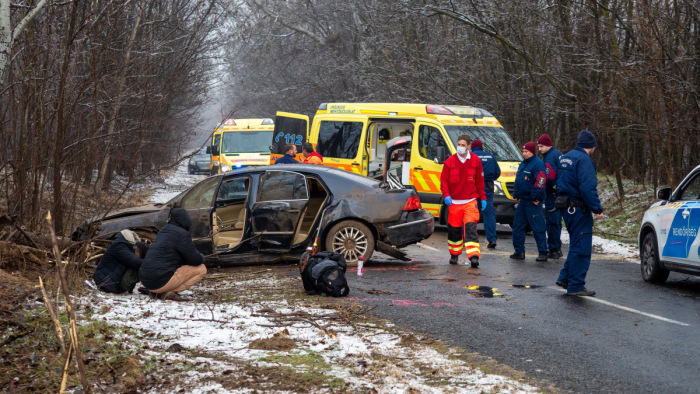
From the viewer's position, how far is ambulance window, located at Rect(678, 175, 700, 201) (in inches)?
374

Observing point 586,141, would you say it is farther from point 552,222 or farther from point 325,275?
point 552,222

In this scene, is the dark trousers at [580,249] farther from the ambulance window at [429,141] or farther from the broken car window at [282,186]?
the ambulance window at [429,141]

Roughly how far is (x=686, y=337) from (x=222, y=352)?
3.91 m

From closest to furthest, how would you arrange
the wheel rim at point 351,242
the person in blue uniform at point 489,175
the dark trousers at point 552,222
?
the wheel rim at point 351,242, the dark trousers at point 552,222, the person in blue uniform at point 489,175

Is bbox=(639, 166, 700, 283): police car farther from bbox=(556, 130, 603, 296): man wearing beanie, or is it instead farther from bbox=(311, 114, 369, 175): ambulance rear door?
bbox=(311, 114, 369, 175): ambulance rear door

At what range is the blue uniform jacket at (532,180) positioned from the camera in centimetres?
1238

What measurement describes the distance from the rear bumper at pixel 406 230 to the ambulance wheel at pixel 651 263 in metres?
2.80

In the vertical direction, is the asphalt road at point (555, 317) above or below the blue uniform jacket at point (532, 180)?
below

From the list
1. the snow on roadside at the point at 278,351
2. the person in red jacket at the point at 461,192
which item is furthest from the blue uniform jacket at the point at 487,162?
the snow on roadside at the point at 278,351

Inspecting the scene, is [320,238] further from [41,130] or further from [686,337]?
[686,337]

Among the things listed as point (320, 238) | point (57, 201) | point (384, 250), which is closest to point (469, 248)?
point (384, 250)

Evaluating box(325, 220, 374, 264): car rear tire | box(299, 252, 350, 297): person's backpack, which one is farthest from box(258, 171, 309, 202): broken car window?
box(299, 252, 350, 297): person's backpack

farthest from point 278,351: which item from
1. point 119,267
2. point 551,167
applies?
point 551,167

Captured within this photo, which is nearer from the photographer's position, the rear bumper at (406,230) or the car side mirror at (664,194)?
the car side mirror at (664,194)
